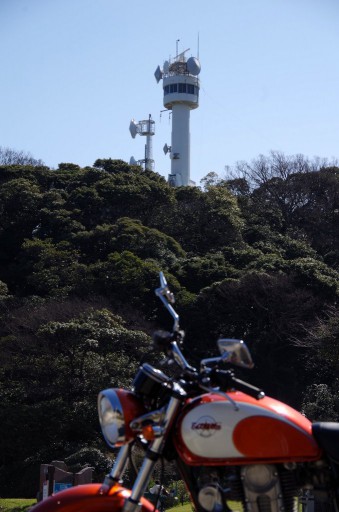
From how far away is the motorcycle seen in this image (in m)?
3.79

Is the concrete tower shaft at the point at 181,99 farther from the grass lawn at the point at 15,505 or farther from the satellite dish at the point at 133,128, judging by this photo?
the grass lawn at the point at 15,505

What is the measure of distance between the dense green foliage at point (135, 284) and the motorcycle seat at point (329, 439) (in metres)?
11.3

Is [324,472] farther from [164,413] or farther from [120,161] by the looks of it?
[120,161]

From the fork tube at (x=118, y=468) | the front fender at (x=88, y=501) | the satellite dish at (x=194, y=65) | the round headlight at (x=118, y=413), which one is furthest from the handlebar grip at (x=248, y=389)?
the satellite dish at (x=194, y=65)

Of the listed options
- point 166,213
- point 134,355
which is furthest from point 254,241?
point 134,355

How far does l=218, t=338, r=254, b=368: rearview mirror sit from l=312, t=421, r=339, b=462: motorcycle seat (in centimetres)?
47

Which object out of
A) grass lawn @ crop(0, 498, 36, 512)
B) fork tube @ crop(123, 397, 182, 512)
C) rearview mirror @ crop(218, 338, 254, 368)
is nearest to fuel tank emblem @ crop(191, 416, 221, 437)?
fork tube @ crop(123, 397, 182, 512)

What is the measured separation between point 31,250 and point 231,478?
26611 millimetres

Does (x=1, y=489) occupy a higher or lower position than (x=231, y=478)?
lower

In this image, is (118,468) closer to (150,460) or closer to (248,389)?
(150,460)

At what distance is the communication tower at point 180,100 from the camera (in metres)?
53.4

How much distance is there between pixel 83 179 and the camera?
1400 inches

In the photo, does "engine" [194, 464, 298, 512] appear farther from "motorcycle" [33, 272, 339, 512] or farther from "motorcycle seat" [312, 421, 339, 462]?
"motorcycle seat" [312, 421, 339, 462]

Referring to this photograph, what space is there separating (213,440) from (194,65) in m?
51.1
